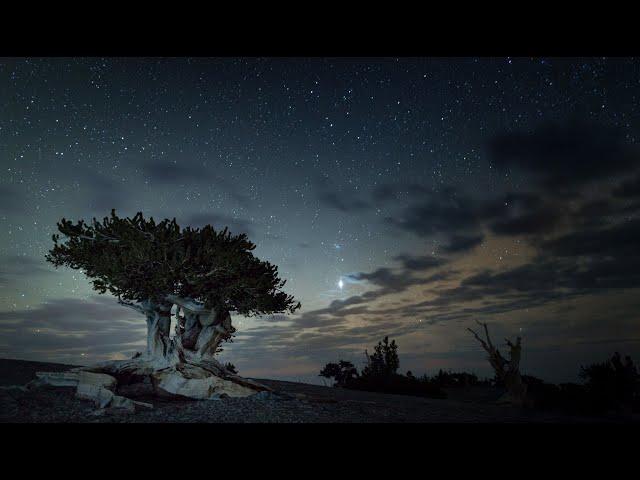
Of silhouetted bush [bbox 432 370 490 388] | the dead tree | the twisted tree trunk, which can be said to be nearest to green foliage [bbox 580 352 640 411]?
the dead tree

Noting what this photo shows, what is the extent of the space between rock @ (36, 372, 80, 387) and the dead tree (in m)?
18.7

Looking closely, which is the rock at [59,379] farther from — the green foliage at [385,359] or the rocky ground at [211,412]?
the green foliage at [385,359]

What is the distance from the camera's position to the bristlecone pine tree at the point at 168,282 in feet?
45.3

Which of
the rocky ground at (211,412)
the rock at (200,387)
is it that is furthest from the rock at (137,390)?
the rocky ground at (211,412)

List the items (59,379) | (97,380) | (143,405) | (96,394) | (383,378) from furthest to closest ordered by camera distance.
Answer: (383,378) < (59,379) < (97,380) < (96,394) < (143,405)

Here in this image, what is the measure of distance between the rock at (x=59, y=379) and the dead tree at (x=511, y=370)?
61.4 feet

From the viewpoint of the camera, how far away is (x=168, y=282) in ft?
47.3

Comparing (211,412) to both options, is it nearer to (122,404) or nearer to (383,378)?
(122,404)

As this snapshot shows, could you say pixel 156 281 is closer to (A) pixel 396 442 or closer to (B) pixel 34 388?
(B) pixel 34 388

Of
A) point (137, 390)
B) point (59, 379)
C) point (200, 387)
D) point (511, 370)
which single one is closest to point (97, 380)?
A: point (59, 379)

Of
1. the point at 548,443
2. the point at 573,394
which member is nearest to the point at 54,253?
the point at 548,443

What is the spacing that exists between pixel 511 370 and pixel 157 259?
17.9 meters

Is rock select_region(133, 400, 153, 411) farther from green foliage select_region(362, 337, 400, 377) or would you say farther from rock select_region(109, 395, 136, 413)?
green foliage select_region(362, 337, 400, 377)

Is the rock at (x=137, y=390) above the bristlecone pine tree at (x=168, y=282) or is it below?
below
